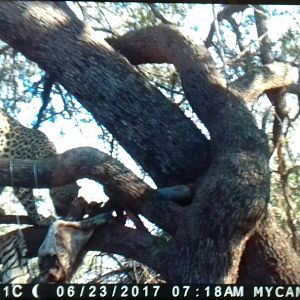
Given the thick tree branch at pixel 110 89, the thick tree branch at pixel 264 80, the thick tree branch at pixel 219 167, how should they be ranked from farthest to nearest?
the thick tree branch at pixel 264 80, the thick tree branch at pixel 110 89, the thick tree branch at pixel 219 167

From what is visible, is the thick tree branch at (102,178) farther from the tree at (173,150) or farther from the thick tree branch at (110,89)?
the thick tree branch at (110,89)

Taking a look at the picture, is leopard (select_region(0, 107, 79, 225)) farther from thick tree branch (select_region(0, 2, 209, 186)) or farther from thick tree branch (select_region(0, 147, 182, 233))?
thick tree branch (select_region(0, 2, 209, 186))

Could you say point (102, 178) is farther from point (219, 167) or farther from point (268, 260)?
point (268, 260)

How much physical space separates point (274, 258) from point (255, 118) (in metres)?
0.65

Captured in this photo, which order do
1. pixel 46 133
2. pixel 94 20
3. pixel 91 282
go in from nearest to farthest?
pixel 91 282 → pixel 46 133 → pixel 94 20

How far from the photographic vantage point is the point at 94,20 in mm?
3262

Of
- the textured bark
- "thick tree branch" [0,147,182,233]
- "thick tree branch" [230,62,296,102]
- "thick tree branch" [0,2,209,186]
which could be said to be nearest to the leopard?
"thick tree branch" [0,147,182,233]

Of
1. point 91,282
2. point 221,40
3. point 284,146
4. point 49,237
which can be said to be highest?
point 221,40

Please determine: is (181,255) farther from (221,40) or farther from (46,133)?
(221,40)

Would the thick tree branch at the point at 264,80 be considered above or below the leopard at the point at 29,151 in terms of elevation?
above

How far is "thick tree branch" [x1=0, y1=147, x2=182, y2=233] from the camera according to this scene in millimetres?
2930

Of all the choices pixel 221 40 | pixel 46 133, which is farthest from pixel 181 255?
pixel 221 40

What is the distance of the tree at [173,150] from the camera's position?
112 inches

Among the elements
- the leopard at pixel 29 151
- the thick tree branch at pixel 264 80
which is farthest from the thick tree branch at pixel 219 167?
the leopard at pixel 29 151
